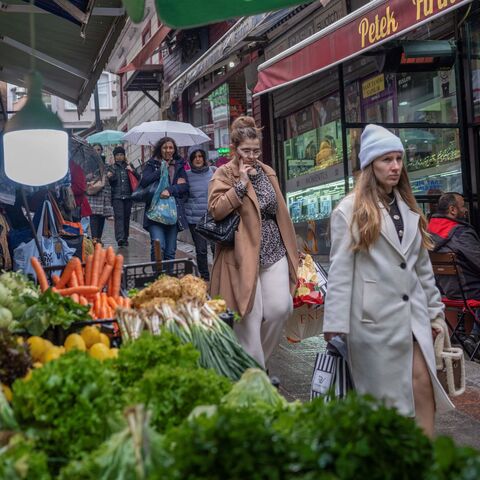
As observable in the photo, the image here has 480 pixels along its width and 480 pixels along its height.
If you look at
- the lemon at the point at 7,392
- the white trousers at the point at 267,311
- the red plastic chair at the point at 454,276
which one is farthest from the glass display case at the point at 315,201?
the lemon at the point at 7,392

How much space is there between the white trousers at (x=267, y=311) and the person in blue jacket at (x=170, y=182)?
5.52 m

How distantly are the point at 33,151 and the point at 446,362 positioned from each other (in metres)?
2.62

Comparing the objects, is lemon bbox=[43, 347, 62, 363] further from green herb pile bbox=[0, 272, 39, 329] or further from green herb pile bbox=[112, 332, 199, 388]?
green herb pile bbox=[112, 332, 199, 388]

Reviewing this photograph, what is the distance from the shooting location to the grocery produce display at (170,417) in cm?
201

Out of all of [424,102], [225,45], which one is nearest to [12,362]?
[424,102]

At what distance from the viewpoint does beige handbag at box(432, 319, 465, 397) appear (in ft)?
16.7

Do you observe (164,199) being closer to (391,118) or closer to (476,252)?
(391,118)

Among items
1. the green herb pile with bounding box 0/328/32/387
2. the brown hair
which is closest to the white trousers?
the brown hair

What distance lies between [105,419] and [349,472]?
37.4 inches

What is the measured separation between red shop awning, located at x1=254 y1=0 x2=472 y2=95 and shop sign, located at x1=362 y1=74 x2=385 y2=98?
6.57 feet

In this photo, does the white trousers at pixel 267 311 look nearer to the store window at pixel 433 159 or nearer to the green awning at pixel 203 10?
the green awning at pixel 203 10

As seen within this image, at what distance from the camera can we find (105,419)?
2668 mm

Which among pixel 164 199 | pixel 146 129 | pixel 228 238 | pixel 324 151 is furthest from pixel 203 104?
pixel 228 238

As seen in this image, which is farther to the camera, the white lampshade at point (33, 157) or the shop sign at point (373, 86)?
the shop sign at point (373, 86)
